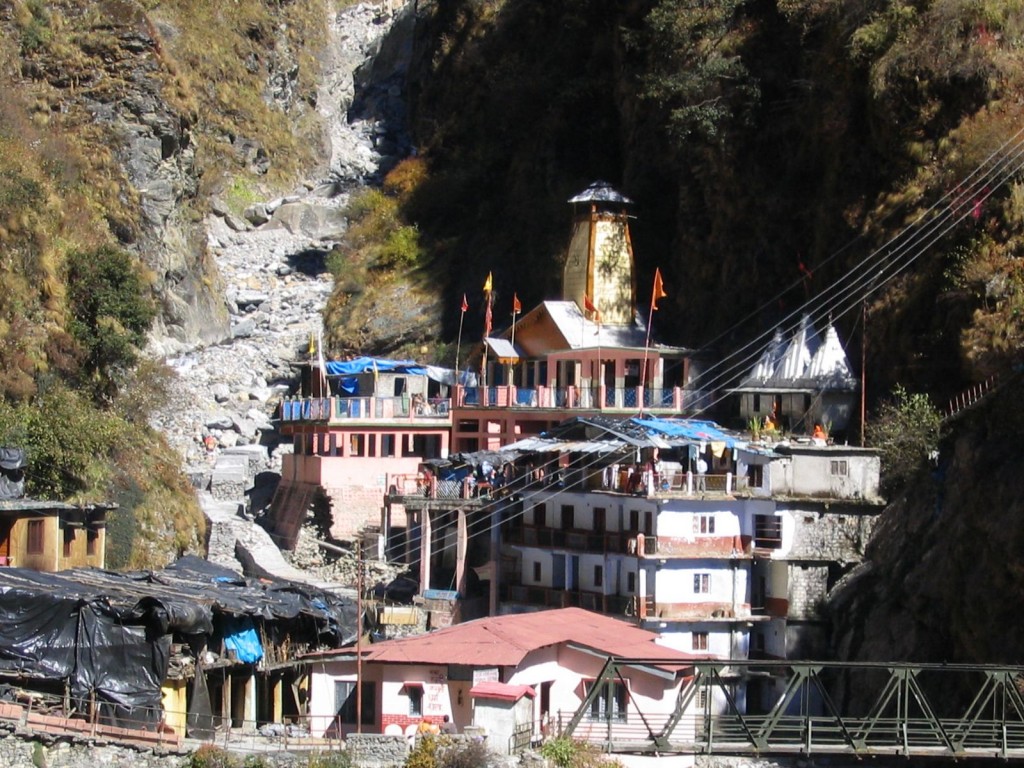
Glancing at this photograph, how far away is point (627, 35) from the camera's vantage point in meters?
75.1

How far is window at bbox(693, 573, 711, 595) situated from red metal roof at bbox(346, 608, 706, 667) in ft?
15.1

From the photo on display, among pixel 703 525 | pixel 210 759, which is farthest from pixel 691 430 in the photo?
pixel 210 759

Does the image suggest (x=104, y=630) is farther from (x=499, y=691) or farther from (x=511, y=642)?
(x=511, y=642)

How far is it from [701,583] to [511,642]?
1088 cm

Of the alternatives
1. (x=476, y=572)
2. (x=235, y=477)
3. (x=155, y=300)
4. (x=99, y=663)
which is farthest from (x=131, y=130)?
(x=99, y=663)

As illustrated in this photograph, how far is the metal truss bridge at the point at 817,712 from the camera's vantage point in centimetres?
4203

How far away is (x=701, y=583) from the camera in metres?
57.8

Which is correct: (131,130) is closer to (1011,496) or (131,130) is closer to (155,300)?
(155,300)

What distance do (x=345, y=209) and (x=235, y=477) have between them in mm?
26723

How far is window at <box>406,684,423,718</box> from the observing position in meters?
48.2

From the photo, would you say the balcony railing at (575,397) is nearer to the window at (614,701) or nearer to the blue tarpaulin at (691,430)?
the blue tarpaulin at (691,430)

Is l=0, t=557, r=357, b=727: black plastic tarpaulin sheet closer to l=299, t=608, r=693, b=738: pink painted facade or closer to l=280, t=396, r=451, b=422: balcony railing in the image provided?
l=299, t=608, r=693, b=738: pink painted facade

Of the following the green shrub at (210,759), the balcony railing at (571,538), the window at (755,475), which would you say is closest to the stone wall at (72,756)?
the green shrub at (210,759)

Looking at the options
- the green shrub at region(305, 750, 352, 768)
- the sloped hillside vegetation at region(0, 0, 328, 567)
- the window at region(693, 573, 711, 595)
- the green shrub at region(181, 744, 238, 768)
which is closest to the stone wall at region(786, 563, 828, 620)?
the window at region(693, 573, 711, 595)
